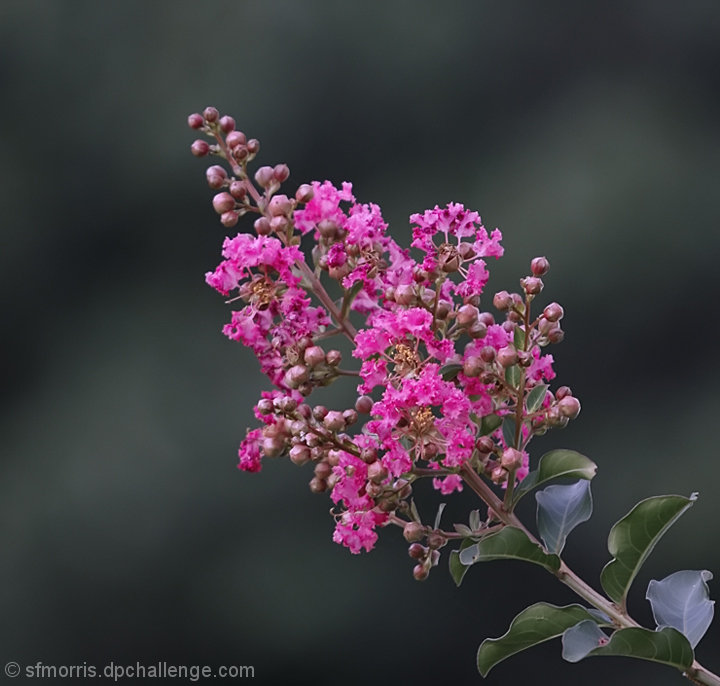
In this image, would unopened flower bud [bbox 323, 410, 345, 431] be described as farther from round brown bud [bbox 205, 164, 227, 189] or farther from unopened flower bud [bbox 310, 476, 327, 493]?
round brown bud [bbox 205, 164, 227, 189]

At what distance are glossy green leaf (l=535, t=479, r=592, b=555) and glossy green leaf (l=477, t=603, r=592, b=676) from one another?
82 mm

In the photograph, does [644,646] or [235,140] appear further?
[235,140]

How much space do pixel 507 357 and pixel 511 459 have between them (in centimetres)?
8

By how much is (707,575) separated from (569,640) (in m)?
0.16

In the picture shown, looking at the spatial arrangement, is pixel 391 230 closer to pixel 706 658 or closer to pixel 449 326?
pixel 706 658

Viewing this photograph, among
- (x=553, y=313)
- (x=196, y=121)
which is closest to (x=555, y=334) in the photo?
(x=553, y=313)

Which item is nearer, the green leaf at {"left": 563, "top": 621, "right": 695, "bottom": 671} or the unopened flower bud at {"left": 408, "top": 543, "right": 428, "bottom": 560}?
the green leaf at {"left": 563, "top": 621, "right": 695, "bottom": 671}

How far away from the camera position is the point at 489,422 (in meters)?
0.75

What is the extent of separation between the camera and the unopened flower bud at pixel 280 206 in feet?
2.36

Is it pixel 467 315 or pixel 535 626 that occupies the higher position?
pixel 467 315

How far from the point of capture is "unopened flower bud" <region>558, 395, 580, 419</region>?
0.73 metres

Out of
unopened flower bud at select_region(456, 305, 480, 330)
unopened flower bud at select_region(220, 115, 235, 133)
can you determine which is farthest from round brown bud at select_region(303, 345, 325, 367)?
unopened flower bud at select_region(220, 115, 235, 133)

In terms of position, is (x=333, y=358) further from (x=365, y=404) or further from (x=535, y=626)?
(x=535, y=626)

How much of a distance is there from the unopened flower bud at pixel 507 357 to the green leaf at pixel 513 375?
35 mm
